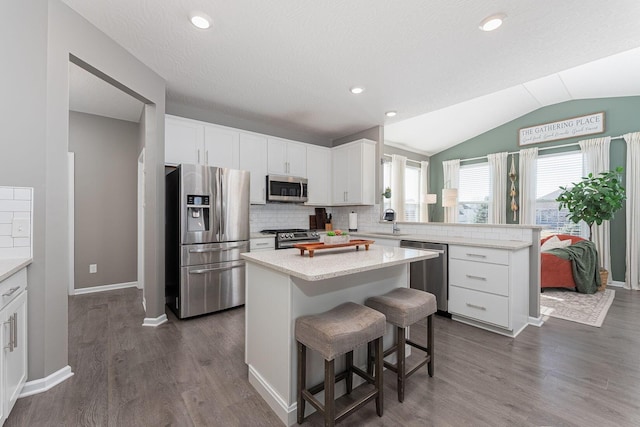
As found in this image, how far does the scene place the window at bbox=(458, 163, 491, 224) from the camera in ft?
21.7

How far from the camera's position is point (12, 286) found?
1.53m

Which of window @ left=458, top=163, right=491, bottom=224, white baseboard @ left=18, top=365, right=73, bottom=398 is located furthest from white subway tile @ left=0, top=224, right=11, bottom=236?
window @ left=458, top=163, right=491, bottom=224

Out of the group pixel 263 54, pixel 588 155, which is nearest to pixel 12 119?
pixel 263 54

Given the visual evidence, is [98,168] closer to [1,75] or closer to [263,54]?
[1,75]

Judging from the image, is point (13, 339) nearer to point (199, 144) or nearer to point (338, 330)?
point (338, 330)

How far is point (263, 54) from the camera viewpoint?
8.38 feet

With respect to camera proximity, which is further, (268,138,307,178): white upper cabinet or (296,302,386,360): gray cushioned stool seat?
(268,138,307,178): white upper cabinet

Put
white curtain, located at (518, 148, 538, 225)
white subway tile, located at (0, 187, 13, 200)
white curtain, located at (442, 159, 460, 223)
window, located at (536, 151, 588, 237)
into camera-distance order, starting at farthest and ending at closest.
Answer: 1. white curtain, located at (442, 159, 460, 223)
2. white curtain, located at (518, 148, 538, 225)
3. window, located at (536, 151, 588, 237)
4. white subway tile, located at (0, 187, 13, 200)

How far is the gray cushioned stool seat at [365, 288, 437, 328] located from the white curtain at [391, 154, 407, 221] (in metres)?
4.75

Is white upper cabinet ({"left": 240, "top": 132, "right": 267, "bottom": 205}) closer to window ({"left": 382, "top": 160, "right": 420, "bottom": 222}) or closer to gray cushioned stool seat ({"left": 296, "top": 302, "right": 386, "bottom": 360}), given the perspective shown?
gray cushioned stool seat ({"left": 296, "top": 302, "right": 386, "bottom": 360})

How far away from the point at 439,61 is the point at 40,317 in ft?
12.3

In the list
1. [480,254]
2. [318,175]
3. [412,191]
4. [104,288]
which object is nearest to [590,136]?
[412,191]

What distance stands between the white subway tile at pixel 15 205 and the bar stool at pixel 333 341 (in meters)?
1.89

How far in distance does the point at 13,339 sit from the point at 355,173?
4.02m
